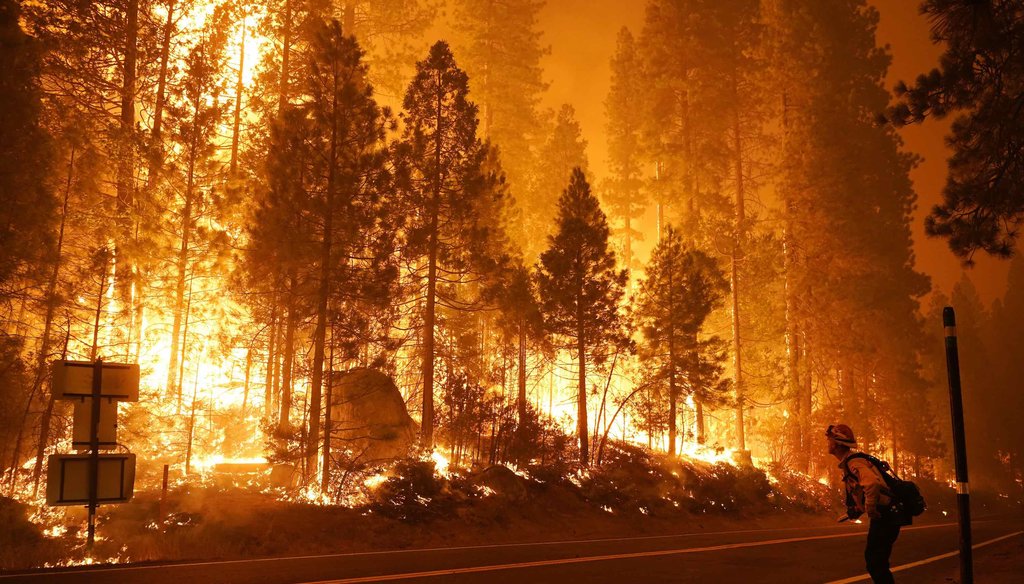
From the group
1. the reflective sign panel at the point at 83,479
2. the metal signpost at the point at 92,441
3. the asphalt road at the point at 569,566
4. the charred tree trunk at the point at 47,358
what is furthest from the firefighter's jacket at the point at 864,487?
the charred tree trunk at the point at 47,358

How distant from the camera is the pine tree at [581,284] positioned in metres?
24.1

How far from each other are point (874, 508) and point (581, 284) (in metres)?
18.3

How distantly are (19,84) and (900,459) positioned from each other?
51.9 m

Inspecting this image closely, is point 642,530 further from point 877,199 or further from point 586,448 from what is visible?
point 877,199

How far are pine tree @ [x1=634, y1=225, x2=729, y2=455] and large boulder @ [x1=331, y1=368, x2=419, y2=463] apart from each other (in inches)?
496

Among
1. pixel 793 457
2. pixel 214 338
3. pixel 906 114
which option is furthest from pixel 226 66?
pixel 793 457

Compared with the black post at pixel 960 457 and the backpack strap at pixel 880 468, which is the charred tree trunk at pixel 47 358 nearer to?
the backpack strap at pixel 880 468

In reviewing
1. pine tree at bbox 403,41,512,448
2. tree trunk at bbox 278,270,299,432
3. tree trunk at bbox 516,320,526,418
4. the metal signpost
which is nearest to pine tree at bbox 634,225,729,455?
tree trunk at bbox 516,320,526,418

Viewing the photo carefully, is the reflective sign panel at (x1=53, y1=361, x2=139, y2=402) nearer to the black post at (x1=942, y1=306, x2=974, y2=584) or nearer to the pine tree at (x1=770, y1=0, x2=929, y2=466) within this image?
the black post at (x1=942, y1=306, x2=974, y2=584)

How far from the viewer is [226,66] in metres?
21.8

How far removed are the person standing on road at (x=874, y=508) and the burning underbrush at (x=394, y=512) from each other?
9639 mm

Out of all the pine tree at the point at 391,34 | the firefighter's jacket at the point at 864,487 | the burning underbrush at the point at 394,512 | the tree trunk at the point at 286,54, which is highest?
the pine tree at the point at 391,34

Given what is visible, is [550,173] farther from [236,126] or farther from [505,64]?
[236,126]

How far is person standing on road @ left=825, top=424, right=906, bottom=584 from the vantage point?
6254 mm
